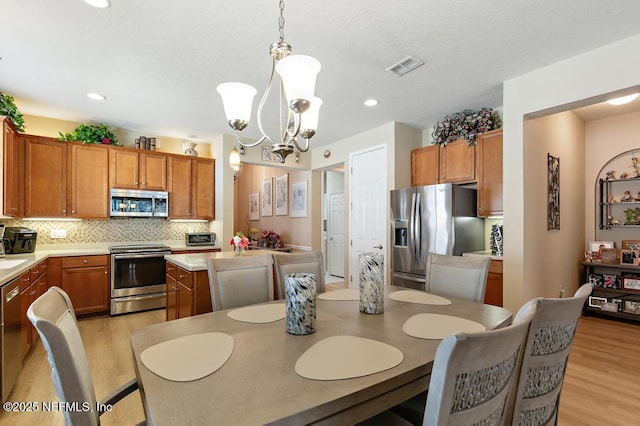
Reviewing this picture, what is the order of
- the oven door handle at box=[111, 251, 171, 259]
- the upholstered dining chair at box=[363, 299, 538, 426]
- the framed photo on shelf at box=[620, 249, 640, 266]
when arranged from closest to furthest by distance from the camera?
the upholstered dining chair at box=[363, 299, 538, 426]
the framed photo on shelf at box=[620, 249, 640, 266]
the oven door handle at box=[111, 251, 171, 259]

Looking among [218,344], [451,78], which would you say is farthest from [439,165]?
[218,344]

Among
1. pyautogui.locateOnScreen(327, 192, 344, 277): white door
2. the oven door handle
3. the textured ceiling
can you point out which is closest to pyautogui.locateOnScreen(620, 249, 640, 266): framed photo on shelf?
the textured ceiling

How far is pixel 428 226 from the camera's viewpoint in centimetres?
371

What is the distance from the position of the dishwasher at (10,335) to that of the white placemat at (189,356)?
166 cm

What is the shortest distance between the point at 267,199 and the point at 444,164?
15.0 ft

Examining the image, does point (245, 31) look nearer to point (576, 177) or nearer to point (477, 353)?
point (477, 353)

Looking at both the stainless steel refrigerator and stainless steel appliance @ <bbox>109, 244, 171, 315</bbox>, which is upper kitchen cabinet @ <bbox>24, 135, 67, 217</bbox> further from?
the stainless steel refrigerator

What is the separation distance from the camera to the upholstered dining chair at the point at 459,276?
6.84 feet

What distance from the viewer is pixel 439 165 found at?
408cm

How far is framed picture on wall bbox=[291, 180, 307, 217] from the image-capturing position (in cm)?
620

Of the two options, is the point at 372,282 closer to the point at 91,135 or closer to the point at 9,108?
the point at 9,108

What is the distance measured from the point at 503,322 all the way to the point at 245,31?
95.0 inches

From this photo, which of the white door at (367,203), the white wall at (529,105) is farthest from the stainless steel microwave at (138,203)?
the white wall at (529,105)

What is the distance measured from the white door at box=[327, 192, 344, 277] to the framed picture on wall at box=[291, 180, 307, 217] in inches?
34.9
